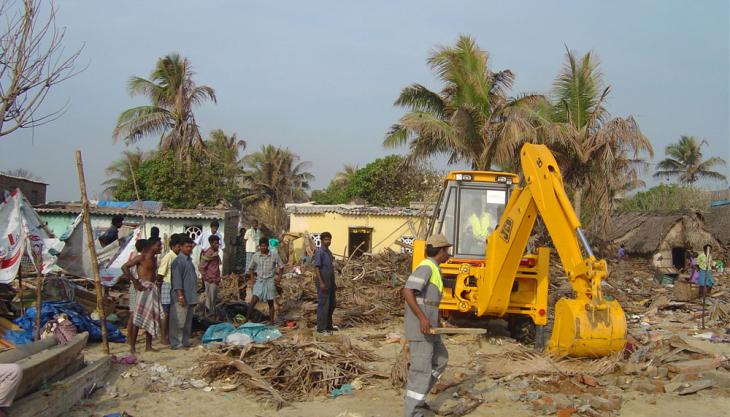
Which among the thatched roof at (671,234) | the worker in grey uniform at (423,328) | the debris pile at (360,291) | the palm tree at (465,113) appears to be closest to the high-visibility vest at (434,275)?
the worker in grey uniform at (423,328)

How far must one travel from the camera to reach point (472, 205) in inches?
376

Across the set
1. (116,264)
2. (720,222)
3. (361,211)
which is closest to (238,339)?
(116,264)

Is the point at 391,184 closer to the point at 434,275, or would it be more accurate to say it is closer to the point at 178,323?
the point at 178,323

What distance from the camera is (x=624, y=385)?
6652 mm

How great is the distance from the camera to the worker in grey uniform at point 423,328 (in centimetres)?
521

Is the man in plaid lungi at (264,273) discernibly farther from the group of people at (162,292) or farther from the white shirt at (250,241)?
the white shirt at (250,241)

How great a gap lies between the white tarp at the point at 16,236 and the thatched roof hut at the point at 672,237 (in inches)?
810

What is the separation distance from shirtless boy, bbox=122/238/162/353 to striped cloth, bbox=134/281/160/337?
14 millimetres

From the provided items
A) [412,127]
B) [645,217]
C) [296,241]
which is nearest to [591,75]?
[412,127]

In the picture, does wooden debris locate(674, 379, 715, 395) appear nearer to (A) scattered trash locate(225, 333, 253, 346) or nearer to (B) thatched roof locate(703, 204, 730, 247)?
(A) scattered trash locate(225, 333, 253, 346)

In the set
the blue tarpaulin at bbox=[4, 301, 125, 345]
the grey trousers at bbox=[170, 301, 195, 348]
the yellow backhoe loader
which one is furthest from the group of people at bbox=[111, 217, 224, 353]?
the yellow backhoe loader

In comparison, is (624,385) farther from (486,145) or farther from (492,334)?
(486,145)

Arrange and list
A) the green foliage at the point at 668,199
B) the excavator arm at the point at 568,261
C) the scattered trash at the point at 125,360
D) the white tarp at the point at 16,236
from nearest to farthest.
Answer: the excavator arm at the point at 568,261 < the scattered trash at the point at 125,360 < the white tarp at the point at 16,236 < the green foliage at the point at 668,199

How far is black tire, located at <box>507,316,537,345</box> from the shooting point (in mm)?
9133
